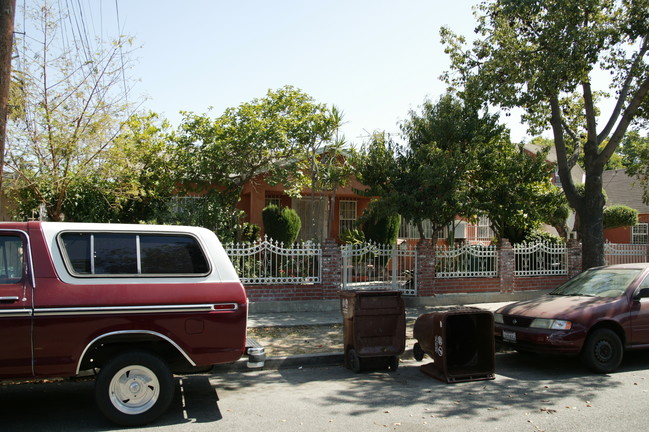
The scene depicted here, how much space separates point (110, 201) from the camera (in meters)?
13.7

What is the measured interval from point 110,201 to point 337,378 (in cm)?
856

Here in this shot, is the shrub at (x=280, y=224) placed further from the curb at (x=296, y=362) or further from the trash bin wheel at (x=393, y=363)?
the trash bin wheel at (x=393, y=363)

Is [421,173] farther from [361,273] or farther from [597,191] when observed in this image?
[597,191]

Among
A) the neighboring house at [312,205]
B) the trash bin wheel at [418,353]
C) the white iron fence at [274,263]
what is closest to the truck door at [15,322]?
the trash bin wheel at [418,353]

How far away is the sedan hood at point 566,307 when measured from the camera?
795 cm

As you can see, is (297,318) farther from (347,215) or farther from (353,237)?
(347,215)

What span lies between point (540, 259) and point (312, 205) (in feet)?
22.2

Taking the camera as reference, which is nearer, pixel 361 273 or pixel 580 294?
pixel 580 294

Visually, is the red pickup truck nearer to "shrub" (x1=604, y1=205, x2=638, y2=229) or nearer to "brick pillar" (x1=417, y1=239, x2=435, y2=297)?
"brick pillar" (x1=417, y1=239, x2=435, y2=297)

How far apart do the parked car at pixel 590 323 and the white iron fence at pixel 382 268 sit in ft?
17.0

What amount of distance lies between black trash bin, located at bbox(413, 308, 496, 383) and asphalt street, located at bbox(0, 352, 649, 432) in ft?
0.52

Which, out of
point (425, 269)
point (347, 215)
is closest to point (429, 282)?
point (425, 269)

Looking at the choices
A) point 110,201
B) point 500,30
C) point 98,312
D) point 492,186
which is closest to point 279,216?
point 110,201

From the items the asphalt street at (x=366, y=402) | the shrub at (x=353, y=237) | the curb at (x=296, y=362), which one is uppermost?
the shrub at (x=353, y=237)
